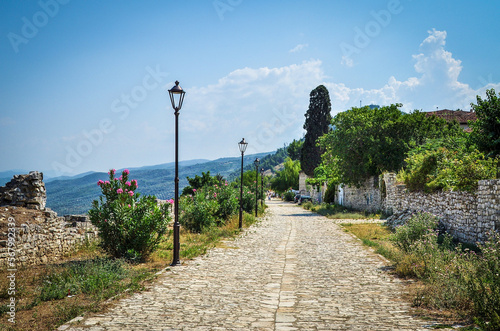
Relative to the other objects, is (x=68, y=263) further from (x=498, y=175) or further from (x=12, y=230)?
(x=498, y=175)

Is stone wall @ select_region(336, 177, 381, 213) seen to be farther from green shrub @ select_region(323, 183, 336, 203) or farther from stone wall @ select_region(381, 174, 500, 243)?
stone wall @ select_region(381, 174, 500, 243)

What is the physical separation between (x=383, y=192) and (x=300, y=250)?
52.9 ft

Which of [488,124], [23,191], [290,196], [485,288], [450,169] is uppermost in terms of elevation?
[488,124]

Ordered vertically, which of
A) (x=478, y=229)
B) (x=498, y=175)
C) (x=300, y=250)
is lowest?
(x=300, y=250)

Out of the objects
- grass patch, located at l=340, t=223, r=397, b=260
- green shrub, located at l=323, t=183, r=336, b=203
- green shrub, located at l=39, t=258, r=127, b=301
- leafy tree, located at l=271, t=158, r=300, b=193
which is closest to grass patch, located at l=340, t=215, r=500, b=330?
grass patch, located at l=340, t=223, r=397, b=260

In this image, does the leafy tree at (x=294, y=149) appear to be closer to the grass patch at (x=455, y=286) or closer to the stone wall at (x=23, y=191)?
the stone wall at (x=23, y=191)

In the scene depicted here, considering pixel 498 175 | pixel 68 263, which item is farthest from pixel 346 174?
pixel 68 263

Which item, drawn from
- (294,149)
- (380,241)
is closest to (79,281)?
(380,241)

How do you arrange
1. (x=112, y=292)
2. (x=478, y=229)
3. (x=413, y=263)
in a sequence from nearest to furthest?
(x=112, y=292) < (x=413, y=263) < (x=478, y=229)

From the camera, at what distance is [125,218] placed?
10.0 metres

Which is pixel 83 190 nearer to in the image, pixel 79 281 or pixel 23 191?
pixel 23 191

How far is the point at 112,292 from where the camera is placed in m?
6.88

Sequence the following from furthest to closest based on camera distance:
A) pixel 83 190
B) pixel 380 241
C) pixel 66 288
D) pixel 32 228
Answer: pixel 83 190
pixel 380 241
pixel 32 228
pixel 66 288

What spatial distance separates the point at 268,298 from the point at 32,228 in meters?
6.09
